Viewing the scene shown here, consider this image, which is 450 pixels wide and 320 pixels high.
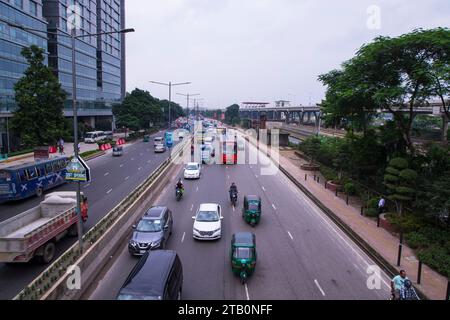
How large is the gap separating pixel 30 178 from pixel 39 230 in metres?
13.2

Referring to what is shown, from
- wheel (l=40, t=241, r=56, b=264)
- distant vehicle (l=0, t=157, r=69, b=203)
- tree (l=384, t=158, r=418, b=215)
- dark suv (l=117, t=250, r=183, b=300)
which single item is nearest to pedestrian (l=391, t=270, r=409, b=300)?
dark suv (l=117, t=250, r=183, b=300)

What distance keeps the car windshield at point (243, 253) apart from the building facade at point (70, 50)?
26.1 meters

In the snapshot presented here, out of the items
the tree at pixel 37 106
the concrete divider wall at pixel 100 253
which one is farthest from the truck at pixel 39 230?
the tree at pixel 37 106

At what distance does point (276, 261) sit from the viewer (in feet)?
50.6

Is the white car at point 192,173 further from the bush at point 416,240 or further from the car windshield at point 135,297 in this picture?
the car windshield at point 135,297

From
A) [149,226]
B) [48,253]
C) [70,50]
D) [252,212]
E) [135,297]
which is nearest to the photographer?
[135,297]

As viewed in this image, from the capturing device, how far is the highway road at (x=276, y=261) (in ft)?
41.8

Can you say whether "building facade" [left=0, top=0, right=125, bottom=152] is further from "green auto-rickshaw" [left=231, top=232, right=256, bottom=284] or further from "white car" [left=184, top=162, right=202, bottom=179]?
"green auto-rickshaw" [left=231, top=232, right=256, bottom=284]

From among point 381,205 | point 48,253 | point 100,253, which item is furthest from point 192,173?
point 48,253

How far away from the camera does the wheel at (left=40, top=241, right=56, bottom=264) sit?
1437cm

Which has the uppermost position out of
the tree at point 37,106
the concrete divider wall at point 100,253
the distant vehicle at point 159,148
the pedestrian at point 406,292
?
the tree at point 37,106

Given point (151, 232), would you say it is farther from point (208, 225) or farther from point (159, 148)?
point (159, 148)
